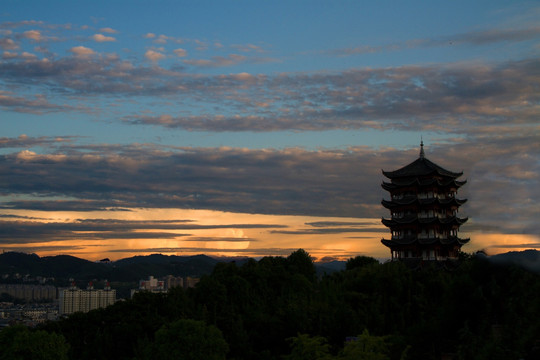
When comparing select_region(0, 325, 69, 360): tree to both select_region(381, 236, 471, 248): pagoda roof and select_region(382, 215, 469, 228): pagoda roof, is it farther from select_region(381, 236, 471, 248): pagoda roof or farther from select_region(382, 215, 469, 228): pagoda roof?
select_region(382, 215, 469, 228): pagoda roof

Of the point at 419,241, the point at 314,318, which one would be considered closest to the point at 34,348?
the point at 314,318

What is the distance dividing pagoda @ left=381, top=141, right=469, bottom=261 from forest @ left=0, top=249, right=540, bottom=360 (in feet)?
8.65

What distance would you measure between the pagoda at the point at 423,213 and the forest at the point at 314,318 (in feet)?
8.65

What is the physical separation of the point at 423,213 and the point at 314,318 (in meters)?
24.1

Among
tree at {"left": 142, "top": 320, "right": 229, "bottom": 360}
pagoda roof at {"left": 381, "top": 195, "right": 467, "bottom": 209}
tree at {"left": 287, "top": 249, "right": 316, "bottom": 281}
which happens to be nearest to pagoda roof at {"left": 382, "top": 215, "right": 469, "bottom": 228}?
pagoda roof at {"left": 381, "top": 195, "right": 467, "bottom": 209}

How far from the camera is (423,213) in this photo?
78.9 metres

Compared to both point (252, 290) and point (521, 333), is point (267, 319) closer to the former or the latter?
point (252, 290)

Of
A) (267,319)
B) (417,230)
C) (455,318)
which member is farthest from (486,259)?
(417,230)

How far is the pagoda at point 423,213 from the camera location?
7762 cm

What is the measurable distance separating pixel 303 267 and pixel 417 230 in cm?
1528

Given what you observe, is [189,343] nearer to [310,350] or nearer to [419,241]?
[310,350]

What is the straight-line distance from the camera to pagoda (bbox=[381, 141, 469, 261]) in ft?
255

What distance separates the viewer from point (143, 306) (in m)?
67.3

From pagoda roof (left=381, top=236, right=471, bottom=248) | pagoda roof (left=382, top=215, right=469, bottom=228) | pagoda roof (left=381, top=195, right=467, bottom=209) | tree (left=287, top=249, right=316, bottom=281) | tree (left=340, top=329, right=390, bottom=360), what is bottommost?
tree (left=340, top=329, right=390, bottom=360)
